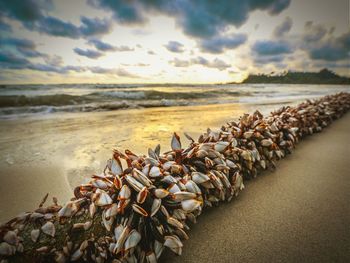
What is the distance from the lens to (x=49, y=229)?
994 mm

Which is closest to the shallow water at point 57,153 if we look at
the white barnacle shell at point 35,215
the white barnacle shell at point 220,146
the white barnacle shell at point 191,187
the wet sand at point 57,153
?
the wet sand at point 57,153

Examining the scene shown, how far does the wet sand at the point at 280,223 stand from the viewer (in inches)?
44.9

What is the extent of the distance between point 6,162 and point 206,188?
2.60 meters

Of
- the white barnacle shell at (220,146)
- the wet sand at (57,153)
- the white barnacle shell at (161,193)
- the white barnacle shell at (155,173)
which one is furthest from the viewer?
the wet sand at (57,153)

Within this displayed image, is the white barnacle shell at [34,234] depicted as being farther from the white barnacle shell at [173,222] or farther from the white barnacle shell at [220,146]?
the white barnacle shell at [220,146]

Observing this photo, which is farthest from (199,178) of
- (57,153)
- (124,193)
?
(57,153)

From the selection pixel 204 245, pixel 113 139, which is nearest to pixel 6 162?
pixel 113 139

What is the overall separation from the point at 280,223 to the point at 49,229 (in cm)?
132

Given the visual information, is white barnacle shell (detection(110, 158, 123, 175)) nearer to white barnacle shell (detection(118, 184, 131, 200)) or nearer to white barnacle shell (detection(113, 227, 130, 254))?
white barnacle shell (detection(118, 184, 131, 200))

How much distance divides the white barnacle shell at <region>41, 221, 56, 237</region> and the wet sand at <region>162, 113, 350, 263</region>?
0.55m

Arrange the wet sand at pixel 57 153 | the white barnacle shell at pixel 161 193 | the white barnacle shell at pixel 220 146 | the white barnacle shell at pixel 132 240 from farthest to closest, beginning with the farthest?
1. the wet sand at pixel 57 153
2. the white barnacle shell at pixel 220 146
3. the white barnacle shell at pixel 161 193
4. the white barnacle shell at pixel 132 240

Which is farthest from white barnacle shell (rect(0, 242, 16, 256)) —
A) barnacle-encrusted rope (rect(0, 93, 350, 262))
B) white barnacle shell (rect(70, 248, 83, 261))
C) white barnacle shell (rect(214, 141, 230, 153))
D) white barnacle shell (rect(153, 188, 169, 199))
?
white barnacle shell (rect(214, 141, 230, 153))

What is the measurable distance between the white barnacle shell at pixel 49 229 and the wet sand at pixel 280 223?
1.81 feet

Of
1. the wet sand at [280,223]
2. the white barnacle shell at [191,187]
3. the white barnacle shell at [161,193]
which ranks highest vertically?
the white barnacle shell at [161,193]
